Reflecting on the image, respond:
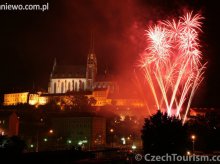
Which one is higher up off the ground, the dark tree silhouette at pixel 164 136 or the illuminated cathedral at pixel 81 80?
the illuminated cathedral at pixel 81 80

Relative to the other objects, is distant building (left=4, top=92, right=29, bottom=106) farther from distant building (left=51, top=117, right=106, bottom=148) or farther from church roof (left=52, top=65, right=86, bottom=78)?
distant building (left=51, top=117, right=106, bottom=148)

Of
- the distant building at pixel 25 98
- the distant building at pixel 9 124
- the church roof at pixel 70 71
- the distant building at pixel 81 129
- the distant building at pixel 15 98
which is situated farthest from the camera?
the church roof at pixel 70 71

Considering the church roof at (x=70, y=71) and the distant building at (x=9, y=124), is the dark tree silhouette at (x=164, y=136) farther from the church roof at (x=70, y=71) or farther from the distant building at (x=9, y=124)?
the church roof at (x=70, y=71)

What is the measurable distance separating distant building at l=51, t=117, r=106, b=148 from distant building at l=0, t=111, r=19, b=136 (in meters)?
9.37

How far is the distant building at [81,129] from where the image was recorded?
76.2 metres

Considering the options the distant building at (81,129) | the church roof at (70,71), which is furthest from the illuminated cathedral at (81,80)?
the distant building at (81,129)

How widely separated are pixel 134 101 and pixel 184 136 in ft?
266

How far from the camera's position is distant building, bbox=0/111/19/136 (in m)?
48.4

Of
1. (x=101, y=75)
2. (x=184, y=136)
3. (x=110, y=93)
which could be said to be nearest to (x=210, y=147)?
(x=184, y=136)

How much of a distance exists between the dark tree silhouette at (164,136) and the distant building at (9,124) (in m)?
23.2

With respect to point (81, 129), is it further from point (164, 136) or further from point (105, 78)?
point (164, 136)

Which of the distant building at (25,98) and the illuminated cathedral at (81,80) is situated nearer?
the distant building at (25,98)

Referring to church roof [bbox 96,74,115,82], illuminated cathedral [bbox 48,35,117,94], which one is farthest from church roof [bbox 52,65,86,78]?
church roof [bbox 96,74,115,82]

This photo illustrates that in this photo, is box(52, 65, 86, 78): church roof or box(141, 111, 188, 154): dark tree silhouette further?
box(52, 65, 86, 78): church roof
